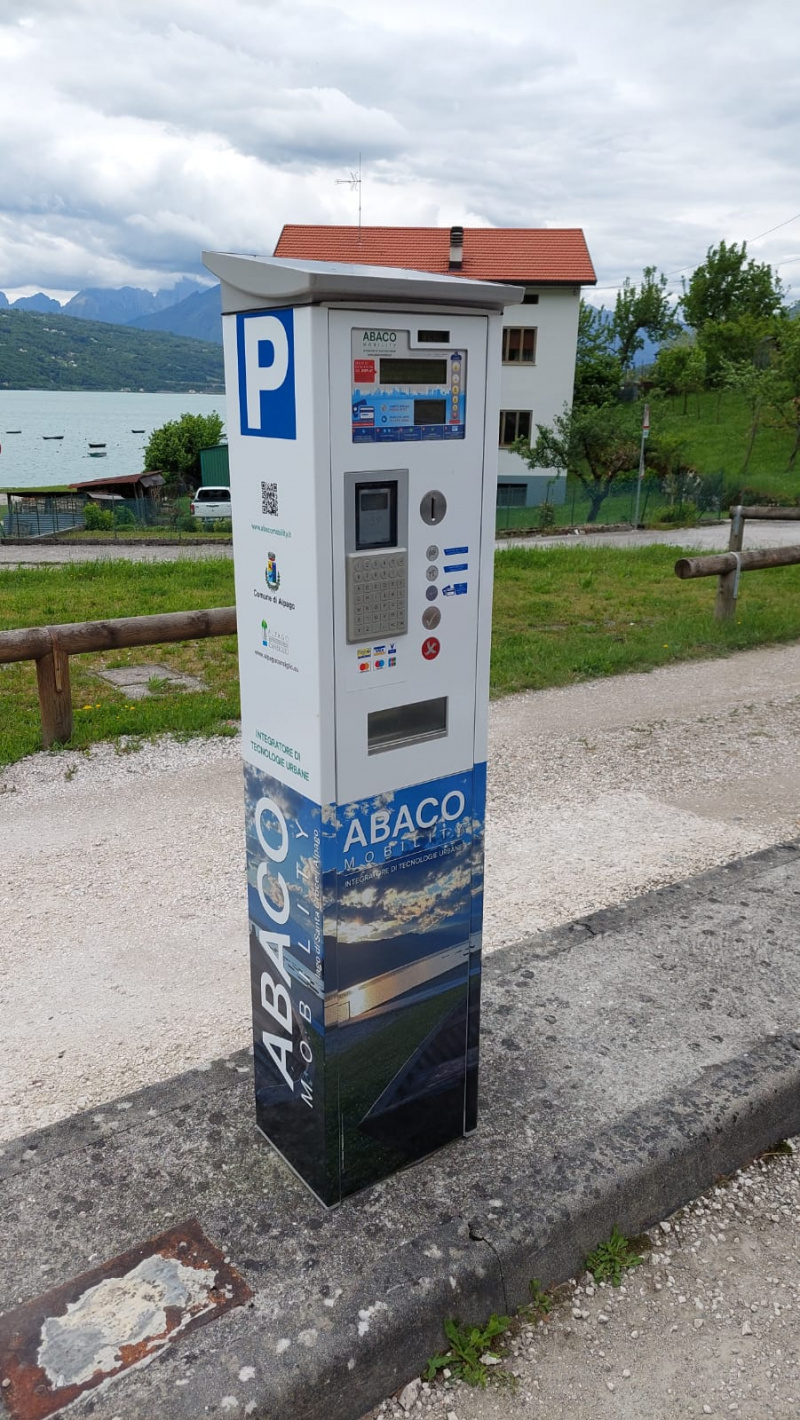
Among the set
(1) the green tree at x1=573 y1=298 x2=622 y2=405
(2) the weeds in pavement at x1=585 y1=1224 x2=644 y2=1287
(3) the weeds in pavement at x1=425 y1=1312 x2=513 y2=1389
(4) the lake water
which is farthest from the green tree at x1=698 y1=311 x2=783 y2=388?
(3) the weeds in pavement at x1=425 y1=1312 x2=513 y2=1389

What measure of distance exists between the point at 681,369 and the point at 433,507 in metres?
46.1

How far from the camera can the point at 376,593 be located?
92.7 inches

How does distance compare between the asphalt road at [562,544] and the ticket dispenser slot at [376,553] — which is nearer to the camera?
the ticket dispenser slot at [376,553]

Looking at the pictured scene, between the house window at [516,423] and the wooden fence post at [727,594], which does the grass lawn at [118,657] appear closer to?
the wooden fence post at [727,594]

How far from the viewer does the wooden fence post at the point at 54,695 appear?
21.3 ft

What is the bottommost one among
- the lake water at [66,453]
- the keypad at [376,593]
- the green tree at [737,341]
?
the lake water at [66,453]

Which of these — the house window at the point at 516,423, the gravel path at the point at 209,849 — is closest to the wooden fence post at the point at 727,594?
the gravel path at the point at 209,849

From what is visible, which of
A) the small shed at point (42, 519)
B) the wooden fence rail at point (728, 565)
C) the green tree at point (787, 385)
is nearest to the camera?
the wooden fence rail at point (728, 565)

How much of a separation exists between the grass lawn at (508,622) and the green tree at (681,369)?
Result: 31171 millimetres

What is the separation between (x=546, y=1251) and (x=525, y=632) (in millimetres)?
7984

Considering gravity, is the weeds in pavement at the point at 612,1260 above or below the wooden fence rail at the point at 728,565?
below

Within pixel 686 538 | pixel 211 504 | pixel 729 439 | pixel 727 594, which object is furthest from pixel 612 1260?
pixel 729 439

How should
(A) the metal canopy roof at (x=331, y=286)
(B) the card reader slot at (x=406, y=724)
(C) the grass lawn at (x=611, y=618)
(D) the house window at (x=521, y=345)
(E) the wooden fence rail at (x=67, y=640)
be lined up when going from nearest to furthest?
(A) the metal canopy roof at (x=331, y=286), (B) the card reader slot at (x=406, y=724), (E) the wooden fence rail at (x=67, y=640), (C) the grass lawn at (x=611, y=618), (D) the house window at (x=521, y=345)

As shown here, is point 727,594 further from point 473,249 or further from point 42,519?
point 42,519
